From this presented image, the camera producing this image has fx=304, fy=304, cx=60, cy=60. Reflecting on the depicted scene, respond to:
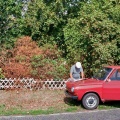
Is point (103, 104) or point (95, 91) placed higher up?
point (95, 91)

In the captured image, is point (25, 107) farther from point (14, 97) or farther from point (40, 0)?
point (40, 0)

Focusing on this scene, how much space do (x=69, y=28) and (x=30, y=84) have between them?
4.16 meters

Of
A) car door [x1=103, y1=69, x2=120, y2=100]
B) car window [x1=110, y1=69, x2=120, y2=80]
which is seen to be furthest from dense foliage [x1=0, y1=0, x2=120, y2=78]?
car door [x1=103, y1=69, x2=120, y2=100]

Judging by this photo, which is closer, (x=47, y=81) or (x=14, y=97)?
(x=14, y=97)

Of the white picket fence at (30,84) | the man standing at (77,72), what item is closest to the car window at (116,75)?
the man standing at (77,72)

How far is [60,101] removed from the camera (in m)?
11.4

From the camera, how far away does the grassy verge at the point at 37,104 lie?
10.1 meters

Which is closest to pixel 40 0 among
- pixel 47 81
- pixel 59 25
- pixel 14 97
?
pixel 59 25

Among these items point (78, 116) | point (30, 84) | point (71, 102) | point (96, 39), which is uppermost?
point (96, 39)

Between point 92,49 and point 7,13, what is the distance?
18.1 feet

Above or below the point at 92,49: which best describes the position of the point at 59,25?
above

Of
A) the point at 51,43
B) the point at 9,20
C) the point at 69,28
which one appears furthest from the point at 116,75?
the point at 9,20

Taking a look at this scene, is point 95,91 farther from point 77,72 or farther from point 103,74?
point 77,72

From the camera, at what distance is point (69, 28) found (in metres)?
15.9
